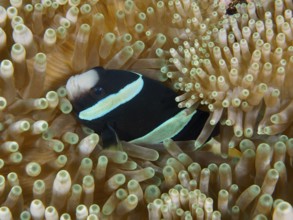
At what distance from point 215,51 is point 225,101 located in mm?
149

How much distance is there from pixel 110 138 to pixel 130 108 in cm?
12

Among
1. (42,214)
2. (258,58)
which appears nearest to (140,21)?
(258,58)

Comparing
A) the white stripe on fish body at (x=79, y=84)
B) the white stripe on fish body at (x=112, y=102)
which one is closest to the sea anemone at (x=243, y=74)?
the white stripe on fish body at (x=112, y=102)

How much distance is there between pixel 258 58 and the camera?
1.18m

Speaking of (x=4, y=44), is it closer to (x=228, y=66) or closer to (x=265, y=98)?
(x=228, y=66)

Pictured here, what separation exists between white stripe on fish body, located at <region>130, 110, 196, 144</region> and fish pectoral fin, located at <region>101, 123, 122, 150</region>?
10 cm

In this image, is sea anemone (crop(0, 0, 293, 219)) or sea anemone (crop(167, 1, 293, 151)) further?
sea anemone (crop(167, 1, 293, 151))

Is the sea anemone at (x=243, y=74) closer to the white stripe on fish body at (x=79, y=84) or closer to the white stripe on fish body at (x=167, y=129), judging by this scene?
the white stripe on fish body at (x=167, y=129)

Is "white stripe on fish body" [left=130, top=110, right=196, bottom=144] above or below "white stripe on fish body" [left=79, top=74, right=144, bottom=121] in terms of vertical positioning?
below

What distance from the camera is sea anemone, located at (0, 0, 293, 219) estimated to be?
1.01 m

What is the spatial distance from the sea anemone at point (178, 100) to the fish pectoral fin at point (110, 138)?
0.03 meters

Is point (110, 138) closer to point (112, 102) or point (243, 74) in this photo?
point (112, 102)

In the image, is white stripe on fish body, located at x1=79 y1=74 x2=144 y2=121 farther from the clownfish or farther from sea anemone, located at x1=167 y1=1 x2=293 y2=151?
sea anemone, located at x1=167 y1=1 x2=293 y2=151

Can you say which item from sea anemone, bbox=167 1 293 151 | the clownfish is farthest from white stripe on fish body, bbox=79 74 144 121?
sea anemone, bbox=167 1 293 151
